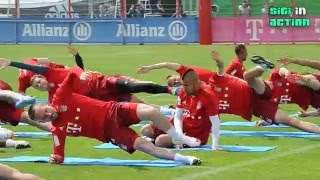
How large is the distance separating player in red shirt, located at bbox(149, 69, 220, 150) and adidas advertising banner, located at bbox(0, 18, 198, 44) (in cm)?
2779

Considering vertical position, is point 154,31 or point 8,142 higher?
point 154,31

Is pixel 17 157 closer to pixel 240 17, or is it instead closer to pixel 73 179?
pixel 73 179

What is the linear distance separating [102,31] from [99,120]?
30.6m

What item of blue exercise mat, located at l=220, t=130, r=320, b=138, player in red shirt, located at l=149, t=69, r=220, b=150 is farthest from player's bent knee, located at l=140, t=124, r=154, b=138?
blue exercise mat, located at l=220, t=130, r=320, b=138

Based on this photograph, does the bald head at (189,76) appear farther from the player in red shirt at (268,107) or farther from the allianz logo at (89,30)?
the allianz logo at (89,30)

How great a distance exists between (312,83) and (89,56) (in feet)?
67.1

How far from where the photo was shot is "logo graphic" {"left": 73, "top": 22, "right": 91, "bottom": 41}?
42.8 metres

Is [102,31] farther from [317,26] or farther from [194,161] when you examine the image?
[194,161]

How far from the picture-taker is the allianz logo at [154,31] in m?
42.2

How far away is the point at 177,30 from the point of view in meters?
42.3

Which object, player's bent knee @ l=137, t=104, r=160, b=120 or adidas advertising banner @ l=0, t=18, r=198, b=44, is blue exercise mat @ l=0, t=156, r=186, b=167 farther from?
adidas advertising banner @ l=0, t=18, r=198, b=44

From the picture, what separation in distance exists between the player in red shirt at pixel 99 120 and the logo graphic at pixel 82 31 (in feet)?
99.5

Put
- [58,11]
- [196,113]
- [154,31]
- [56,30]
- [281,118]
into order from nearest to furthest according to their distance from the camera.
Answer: [196,113], [281,118], [154,31], [56,30], [58,11]

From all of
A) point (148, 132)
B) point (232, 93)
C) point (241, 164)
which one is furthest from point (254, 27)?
point (241, 164)
